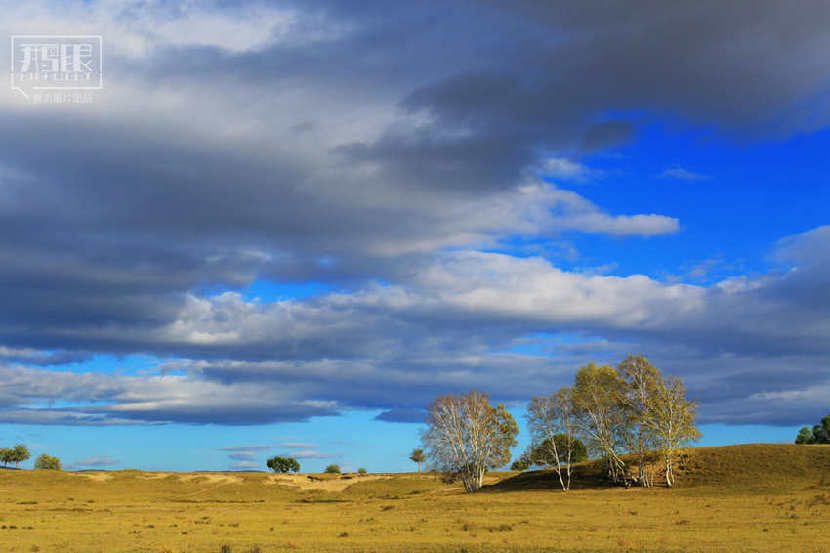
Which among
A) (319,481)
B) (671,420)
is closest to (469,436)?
(671,420)

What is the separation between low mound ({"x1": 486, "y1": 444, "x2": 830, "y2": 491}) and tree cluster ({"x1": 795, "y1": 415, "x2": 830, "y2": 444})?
2955 inches

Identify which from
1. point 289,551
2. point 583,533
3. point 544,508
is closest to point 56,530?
point 289,551

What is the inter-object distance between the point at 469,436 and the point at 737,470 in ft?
128

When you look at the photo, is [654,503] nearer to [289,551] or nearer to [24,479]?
[289,551]

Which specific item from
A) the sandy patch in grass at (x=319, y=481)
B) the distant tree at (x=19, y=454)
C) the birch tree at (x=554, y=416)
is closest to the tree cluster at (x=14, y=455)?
the distant tree at (x=19, y=454)

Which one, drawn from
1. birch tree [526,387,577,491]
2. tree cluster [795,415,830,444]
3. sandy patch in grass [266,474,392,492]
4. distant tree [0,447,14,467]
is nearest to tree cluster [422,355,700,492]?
birch tree [526,387,577,491]

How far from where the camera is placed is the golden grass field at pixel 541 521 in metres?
35.6

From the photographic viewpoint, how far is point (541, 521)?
165ft

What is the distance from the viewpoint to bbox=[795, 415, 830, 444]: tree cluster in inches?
6358

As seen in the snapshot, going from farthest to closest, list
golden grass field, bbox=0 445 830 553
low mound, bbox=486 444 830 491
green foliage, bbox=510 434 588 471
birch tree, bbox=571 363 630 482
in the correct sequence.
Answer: green foliage, bbox=510 434 588 471, birch tree, bbox=571 363 630 482, low mound, bbox=486 444 830 491, golden grass field, bbox=0 445 830 553

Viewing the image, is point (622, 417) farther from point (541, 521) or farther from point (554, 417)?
point (541, 521)

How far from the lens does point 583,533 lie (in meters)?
41.1

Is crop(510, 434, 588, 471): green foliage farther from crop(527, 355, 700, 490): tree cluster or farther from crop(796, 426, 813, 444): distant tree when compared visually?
crop(796, 426, 813, 444): distant tree

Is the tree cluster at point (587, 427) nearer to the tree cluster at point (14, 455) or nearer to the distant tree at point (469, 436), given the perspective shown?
the distant tree at point (469, 436)
